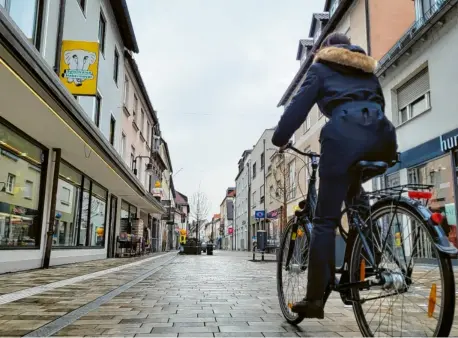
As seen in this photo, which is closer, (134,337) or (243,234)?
(134,337)

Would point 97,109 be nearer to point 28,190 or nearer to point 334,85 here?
point 28,190

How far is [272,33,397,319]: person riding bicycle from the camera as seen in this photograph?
7.95 feet

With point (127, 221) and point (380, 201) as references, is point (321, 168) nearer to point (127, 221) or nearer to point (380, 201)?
point (380, 201)

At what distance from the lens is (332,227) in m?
2.57

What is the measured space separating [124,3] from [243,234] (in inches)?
1682

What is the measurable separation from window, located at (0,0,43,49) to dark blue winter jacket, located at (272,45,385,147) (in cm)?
673

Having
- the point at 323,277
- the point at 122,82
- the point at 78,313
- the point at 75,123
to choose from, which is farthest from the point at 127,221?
the point at 323,277

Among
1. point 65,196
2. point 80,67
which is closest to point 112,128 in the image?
point 65,196

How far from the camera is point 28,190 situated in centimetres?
928

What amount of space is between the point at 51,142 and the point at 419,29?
32.8 ft

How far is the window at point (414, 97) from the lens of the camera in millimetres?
12359

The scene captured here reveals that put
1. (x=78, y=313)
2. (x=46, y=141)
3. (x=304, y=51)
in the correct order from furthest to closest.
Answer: (x=304, y=51) < (x=46, y=141) < (x=78, y=313)

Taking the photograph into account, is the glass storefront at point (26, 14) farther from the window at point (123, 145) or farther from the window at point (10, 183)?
the window at point (123, 145)

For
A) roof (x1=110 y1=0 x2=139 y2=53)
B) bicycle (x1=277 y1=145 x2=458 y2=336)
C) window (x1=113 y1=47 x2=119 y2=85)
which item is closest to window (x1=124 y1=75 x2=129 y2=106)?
roof (x1=110 y1=0 x2=139 y2=53)
